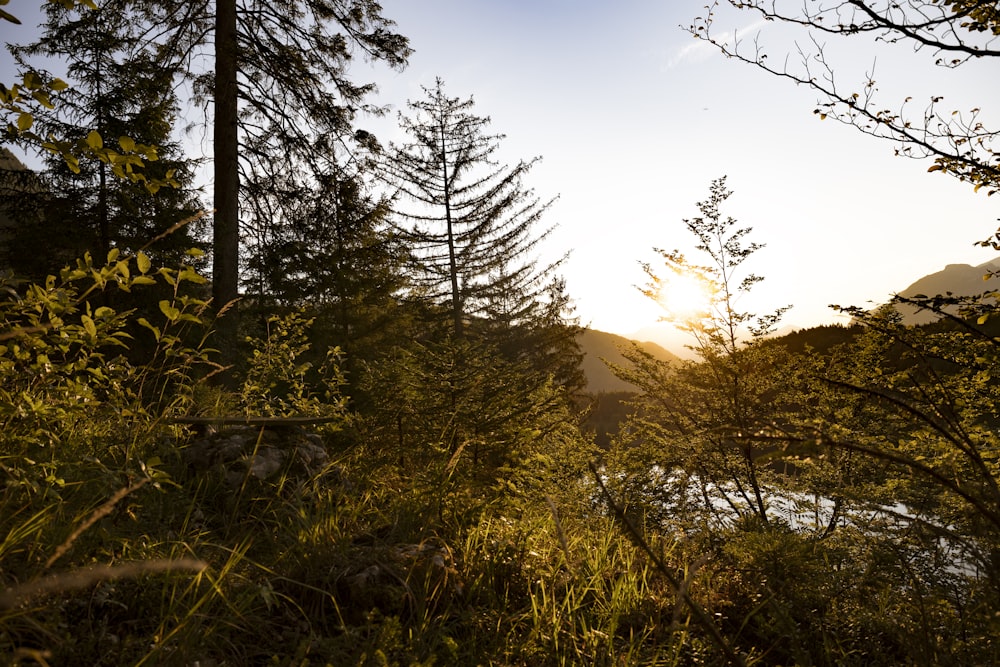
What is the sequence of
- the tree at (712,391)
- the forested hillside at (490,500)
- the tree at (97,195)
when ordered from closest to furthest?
the forested hillside at (490,500), the tree at (712,391), the tree at (97,195)

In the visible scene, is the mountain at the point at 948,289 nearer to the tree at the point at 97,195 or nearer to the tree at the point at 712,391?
the tree at the point at 712,391

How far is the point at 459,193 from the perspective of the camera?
14945 mm

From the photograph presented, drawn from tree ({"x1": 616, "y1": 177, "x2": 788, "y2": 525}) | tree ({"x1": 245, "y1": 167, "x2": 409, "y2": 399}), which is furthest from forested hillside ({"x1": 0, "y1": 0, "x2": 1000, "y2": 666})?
tree ({"x1": 245, "y1": 167, "x2": 409, "y2": 399})

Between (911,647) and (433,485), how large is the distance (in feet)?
6.96

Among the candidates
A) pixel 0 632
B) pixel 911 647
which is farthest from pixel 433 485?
pixel 911 647

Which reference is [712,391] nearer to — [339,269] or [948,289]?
[948,289]

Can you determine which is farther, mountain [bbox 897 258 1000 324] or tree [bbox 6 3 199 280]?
tree [bbox 6 3 199 280]

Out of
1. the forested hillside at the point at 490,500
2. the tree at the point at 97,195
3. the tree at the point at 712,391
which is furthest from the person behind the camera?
the tree at the point at 97,195

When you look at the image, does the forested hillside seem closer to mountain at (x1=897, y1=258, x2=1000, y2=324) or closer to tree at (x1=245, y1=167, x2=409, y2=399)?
mountain at (x1=897, y1=258, x2=1000, y2=324)

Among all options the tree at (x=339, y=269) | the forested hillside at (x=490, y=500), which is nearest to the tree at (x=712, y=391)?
the forested hillside at (x=490, y=500)

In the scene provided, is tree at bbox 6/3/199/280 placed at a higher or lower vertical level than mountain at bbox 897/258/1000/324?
higher

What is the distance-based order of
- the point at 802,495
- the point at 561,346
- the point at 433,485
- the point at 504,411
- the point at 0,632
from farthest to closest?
the point at 561,346, the point at 802,495, the point at 504,411, the point at 433,485, the point at 0,632

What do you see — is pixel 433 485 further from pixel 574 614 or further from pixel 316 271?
pixel 316 271

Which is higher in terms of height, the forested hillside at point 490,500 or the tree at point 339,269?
the tree at point 339,269
